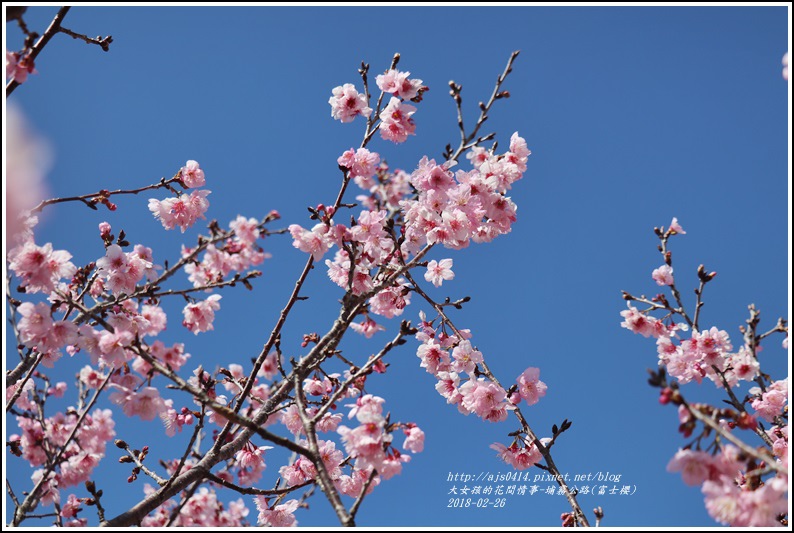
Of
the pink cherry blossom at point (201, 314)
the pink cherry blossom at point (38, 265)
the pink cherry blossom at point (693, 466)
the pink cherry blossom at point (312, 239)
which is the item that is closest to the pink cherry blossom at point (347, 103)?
the pink cherry blossom at point (312, 239)

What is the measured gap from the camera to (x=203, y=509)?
4070mm

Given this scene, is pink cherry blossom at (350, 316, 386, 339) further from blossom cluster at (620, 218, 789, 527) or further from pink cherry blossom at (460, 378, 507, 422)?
blossom cluster at (620, 218, 789, 527)

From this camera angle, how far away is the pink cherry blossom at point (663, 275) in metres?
4.33

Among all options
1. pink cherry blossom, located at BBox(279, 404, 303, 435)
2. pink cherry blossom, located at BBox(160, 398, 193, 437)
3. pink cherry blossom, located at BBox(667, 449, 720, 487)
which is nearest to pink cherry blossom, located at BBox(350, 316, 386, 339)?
pink cherry blossom, located at BBox(279, 404, 303, 435)

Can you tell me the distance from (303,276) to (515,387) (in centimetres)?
181

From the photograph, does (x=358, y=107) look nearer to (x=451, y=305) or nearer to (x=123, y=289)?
(x=451, y=305)

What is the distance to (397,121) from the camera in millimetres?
3932

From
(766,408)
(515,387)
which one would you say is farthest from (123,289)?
(766,408)

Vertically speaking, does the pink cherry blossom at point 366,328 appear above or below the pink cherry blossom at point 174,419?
above

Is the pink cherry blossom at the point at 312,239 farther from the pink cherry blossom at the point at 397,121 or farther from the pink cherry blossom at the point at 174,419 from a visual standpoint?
the pink cherry blossom at the point at 174,419

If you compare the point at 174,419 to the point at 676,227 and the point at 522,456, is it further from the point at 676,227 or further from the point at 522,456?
the point at 676,227

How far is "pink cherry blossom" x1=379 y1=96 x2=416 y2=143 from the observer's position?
391 cm

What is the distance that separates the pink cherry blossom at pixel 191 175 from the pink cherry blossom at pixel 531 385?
114 inches

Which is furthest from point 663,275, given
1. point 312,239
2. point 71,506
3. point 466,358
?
point 71,506
